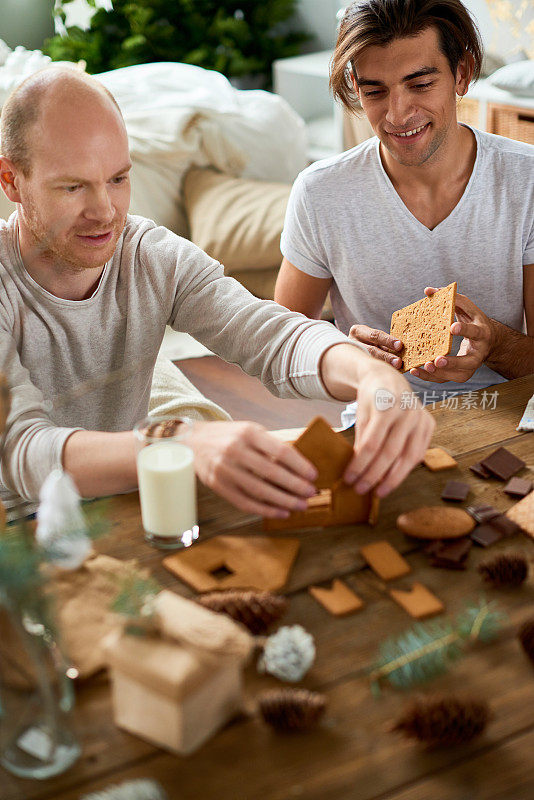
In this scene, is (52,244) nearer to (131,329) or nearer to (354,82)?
(131,329)

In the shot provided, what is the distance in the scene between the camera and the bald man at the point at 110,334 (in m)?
1.10

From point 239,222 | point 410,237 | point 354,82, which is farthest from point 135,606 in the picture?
point 239,222

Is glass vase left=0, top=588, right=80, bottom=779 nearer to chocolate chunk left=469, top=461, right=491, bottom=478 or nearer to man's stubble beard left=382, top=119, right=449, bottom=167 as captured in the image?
chocolate chunk left=469, top=461, right=491, bottom=478

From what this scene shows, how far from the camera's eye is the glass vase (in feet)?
2.53

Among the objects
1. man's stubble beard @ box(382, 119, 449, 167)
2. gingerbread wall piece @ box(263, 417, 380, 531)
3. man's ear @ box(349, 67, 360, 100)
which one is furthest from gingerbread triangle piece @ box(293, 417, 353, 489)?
man's ear @ box(349, 67, 360, 100)

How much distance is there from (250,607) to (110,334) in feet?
2.56

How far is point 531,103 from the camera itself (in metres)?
3.56

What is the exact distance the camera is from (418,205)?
1825 mm

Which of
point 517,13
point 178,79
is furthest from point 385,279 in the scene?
point 517,13

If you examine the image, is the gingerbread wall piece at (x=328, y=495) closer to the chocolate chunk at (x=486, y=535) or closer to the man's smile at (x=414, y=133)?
the chocolate chunk at (x=486, y=535)

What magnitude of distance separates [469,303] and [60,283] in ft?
2.60

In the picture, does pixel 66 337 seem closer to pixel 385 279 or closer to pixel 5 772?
pixel 385 279

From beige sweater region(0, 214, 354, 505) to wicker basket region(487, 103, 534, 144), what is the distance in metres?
2.54

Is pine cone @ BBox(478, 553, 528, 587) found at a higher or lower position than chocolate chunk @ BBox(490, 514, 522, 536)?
higher
